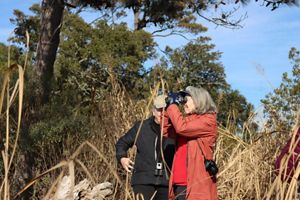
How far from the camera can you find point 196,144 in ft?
12.7

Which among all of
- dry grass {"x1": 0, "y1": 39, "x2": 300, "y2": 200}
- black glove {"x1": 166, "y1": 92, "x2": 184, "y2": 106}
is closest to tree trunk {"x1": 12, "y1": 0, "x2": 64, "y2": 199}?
dry grass {"x1": 0, "y1": 39, "x2": 300, "y2": 200}

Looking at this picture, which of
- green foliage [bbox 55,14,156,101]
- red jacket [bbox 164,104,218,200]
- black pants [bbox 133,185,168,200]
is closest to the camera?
red jacket [bbox 164,104,218,200]

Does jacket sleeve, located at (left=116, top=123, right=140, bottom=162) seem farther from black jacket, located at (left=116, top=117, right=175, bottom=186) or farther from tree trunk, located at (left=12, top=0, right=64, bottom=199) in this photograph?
tree trunk, located at (left=12, top=0, right=64, bottom=199)

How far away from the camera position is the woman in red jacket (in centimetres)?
379

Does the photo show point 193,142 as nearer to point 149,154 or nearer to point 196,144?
point 196,144

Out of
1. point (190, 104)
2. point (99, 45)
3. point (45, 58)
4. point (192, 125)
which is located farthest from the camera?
point (99, 45)

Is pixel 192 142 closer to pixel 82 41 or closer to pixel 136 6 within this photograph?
pixel 136 6

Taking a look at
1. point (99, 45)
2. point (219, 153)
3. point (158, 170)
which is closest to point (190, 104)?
point (158, 170)

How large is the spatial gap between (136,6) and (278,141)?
152 inches

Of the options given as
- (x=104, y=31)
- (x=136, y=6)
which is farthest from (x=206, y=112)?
(x=104, y=31)

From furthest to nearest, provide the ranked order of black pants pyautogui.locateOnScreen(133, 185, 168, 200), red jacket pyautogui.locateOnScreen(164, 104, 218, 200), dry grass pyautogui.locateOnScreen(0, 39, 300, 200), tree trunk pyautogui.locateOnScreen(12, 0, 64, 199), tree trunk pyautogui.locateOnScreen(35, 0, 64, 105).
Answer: tree trunk pyautogui.locateOnScreen(35, 0, 64, 105) → tree trunk pyautogui.locateOnScreen(12, 0, 64, 199) → dry grass pyautogui.locateOnScreen(0, 39, 300, 200) → black pants pyautogui.locateOnScreen(133, 185, 168, 200) → red jacket pyautogui.locateOnScreen(164, 104, 218, 200)

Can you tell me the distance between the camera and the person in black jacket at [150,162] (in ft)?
14.2

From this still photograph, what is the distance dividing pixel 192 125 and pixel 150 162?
2.33 ft

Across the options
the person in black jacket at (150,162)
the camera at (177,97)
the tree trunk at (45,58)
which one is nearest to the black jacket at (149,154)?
the person in black jacket at (150,162)
